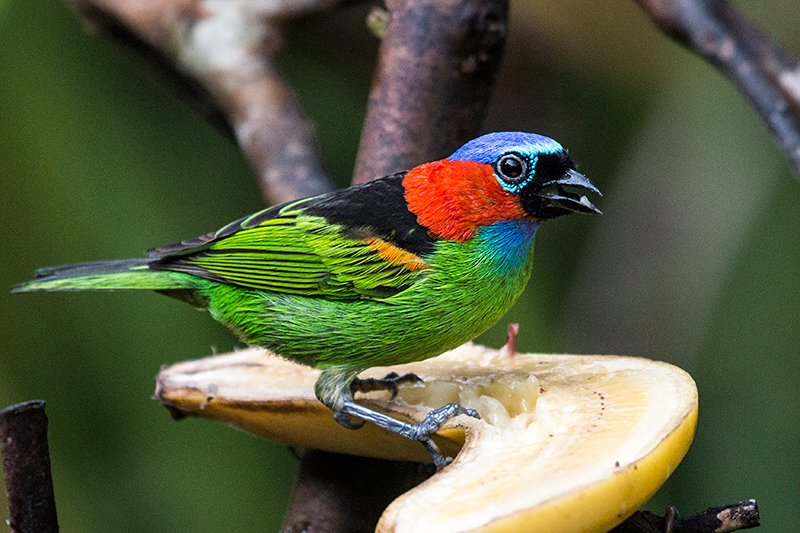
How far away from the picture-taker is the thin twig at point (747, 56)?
2055mm

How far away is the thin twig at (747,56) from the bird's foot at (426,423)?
116cm

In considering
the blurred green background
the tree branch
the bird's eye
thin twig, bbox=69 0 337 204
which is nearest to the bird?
the bird's eye

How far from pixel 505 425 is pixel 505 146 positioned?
676 millimetres

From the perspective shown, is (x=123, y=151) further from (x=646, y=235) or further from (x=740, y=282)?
(x=740, y=282)

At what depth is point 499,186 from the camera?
1.88 m

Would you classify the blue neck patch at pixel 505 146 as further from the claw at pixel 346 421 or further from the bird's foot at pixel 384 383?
the claw at pixel 346 421

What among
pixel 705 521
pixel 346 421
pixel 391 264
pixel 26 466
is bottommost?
pixel 705 521

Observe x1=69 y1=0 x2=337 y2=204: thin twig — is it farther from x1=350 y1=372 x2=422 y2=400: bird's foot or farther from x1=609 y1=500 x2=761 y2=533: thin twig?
x1=609 y1=500 x2=761 y2=533: thin twig


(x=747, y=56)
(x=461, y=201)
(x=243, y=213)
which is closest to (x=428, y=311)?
(x=461, y=201)

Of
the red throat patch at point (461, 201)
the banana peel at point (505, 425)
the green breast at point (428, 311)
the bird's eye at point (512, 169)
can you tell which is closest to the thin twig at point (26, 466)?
the banana peel at point (505, 425)

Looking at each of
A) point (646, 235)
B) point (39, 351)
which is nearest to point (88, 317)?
point (39, 351)

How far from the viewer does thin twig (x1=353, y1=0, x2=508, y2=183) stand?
236 centimetres

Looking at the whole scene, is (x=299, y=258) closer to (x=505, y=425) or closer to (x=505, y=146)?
(x=505, y=146)

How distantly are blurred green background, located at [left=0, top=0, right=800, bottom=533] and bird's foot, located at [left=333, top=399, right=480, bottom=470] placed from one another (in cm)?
157
